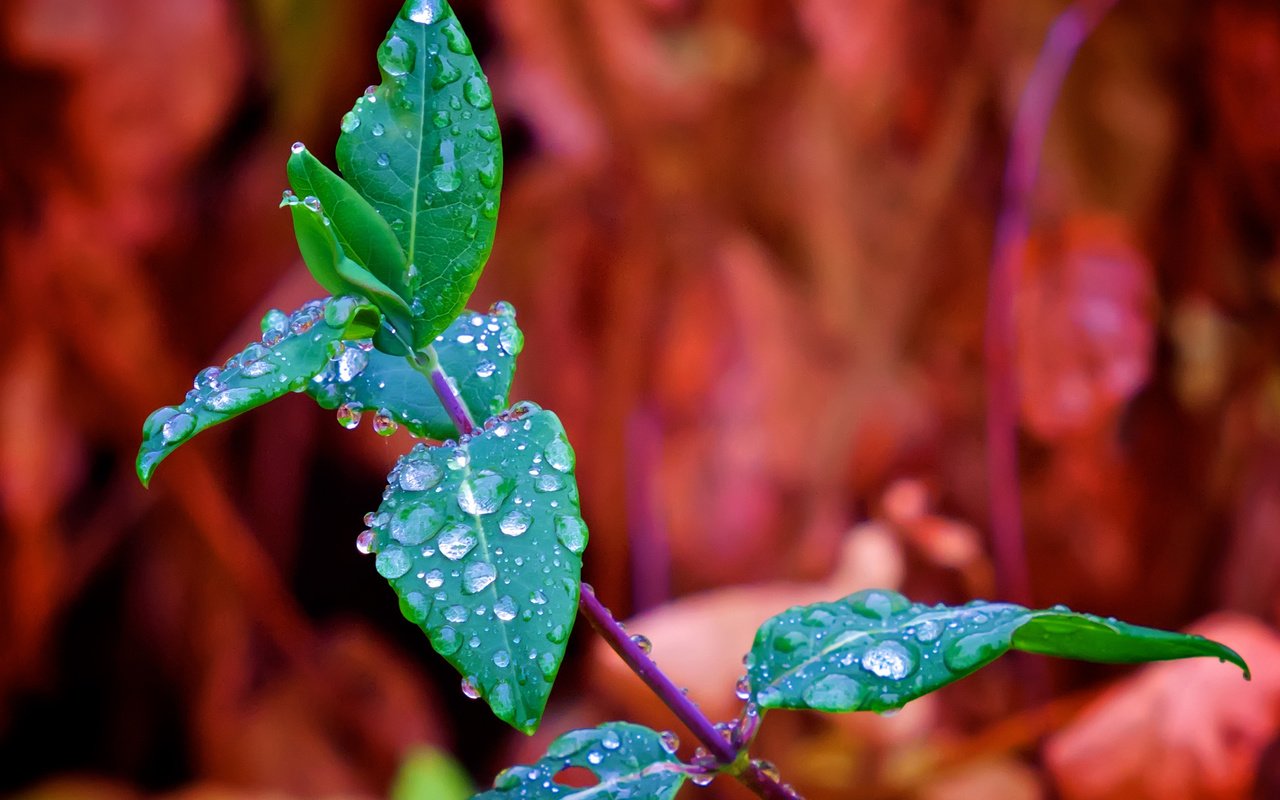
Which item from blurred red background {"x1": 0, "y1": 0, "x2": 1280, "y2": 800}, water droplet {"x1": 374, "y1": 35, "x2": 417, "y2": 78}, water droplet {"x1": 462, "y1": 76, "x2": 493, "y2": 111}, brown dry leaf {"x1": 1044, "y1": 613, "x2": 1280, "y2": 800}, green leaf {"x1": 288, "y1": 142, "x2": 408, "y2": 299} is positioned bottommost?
brown dry leaf {"x1": 1044, "y1": 613, "x2": 1280, "y2": 800}

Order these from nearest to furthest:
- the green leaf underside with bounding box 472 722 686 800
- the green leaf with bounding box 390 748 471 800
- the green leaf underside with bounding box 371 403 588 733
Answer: the green leaf underside with bounding box 371 403 588 733, the green leaf underside with bounding box 472 722 686 800, the green leaf with bounding box 390 748 471 800

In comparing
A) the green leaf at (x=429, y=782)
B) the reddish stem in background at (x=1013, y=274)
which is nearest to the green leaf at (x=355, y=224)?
the green leaf at (x=429, y=782)

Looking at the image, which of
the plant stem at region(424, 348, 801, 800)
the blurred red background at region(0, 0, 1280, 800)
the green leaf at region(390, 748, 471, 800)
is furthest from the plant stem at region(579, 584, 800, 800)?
the blurred red background at region(0, 0, 1280, 800)

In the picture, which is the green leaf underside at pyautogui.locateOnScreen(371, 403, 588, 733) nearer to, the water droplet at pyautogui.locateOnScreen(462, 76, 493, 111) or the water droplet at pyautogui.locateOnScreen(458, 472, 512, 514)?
the water droplet at pyautogui.locateOnScreen(458, 472, 512, 514)

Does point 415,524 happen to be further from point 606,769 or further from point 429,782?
point 429,782

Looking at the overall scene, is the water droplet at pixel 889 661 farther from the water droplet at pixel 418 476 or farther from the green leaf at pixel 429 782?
the green leaf at pixel 429 782

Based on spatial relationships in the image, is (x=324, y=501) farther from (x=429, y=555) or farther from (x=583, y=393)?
(x=429, y=555)
